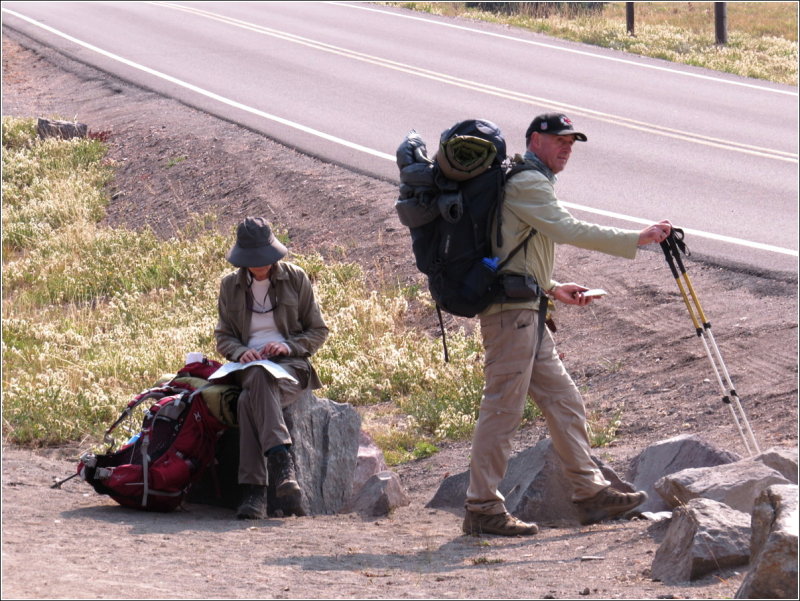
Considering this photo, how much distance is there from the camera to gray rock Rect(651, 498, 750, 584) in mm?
4820

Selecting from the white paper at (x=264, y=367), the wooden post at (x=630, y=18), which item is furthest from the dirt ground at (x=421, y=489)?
the wooden post at (x=630, y=18)

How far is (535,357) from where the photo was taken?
6.26 meters

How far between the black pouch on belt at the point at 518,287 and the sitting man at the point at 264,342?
1690 mm

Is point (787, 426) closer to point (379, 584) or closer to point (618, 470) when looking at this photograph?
point (618, 470)

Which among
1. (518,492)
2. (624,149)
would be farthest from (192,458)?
(624,149)

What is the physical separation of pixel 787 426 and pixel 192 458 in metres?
3.52

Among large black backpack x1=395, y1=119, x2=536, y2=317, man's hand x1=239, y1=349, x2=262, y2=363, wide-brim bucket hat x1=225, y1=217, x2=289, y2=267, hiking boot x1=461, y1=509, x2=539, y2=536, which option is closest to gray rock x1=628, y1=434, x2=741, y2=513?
hiking boot x1=461, y1=509, x2=539, y2=536

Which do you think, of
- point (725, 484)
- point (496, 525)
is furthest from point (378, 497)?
point (725, 484)

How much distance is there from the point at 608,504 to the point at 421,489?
1.68m

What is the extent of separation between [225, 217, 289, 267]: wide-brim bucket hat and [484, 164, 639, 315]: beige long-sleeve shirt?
164cm

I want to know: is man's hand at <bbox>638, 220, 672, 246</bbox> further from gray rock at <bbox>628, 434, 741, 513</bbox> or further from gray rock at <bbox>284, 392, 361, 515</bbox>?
gray rock at <bbox>284, 392, 361, 515</bbox>

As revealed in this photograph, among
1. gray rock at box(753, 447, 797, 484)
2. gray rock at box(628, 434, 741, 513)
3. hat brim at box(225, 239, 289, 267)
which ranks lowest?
gray rock at box(628, 434, 741, 513)

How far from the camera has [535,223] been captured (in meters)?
5.94

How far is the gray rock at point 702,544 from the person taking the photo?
4820mm
